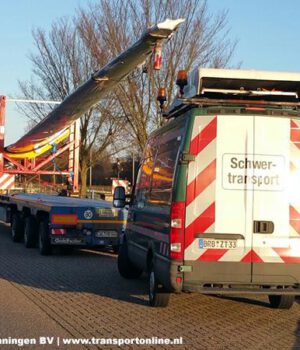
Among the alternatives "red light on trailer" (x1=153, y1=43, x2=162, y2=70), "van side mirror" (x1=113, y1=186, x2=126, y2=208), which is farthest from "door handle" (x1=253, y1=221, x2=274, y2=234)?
"red light on trailer" (x1=153, y1=43, x2=162, y2=70)

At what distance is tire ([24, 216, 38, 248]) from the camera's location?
49.2 ft

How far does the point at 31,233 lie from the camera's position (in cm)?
1502

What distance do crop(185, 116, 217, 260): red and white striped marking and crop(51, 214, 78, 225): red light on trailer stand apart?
6.42 meters

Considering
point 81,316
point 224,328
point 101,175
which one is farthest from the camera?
point 101,175

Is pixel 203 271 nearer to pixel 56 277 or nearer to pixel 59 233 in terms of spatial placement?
pixel 56 277

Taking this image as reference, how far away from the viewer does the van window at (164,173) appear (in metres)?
7.34

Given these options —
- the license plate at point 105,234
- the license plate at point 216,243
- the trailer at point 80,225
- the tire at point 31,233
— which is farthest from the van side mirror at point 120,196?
the tire at point 31,233

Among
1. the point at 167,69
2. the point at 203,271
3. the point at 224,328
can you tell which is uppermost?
the point at 167,69

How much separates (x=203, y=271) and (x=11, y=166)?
15.7 meters

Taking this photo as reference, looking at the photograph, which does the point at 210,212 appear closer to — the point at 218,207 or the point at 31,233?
the point at 218,207

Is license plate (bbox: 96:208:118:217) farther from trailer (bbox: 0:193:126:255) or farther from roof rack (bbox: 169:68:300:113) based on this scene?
roof rack (bbox: 169:68:300:113)

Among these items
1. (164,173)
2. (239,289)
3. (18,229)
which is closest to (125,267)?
(164,173)

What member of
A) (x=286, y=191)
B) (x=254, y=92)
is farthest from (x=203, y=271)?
(x=254, y=92)

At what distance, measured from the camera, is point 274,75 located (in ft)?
24.3
